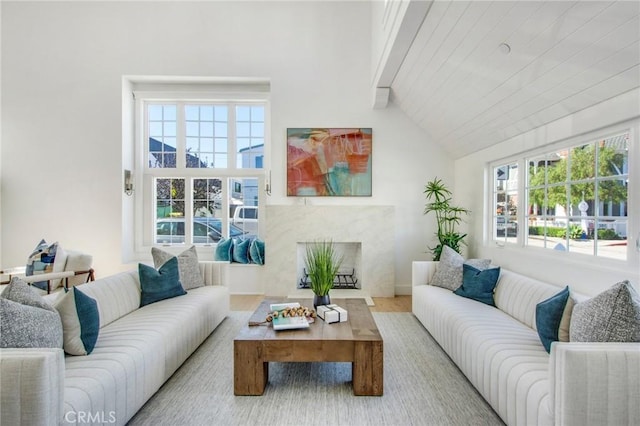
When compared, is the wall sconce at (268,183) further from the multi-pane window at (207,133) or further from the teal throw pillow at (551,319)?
the teal throw pillow at (551,319)

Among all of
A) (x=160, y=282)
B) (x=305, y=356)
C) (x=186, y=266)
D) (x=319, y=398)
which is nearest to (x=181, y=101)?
(x=186, y=266)

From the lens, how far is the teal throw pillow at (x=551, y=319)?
77.7 inches

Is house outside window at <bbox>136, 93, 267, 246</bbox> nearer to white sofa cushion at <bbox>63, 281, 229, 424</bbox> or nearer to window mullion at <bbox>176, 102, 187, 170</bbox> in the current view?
window mullion at <bbox>176, 102, 187, 170</bbox>

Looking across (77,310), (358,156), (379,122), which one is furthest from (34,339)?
(379,122)

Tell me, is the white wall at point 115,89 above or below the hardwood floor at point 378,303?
above

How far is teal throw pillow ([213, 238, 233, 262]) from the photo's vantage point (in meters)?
5.05

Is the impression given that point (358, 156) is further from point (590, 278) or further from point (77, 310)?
point (77, 310)

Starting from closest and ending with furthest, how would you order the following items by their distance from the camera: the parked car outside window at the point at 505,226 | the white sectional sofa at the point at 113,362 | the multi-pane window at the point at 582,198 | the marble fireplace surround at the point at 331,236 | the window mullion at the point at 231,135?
the white sectional sofa at the point at 113,362 → the multi-pane window at the point at 582,198 → the parked car outside window at the point at 505,226 → the marble fireplace surround at the point at 331,236 → the window mullion at the point at 231,135

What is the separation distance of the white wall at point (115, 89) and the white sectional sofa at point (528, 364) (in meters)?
2.26

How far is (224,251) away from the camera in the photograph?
5.05m

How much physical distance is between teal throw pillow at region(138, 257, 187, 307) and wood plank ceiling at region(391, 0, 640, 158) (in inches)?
127

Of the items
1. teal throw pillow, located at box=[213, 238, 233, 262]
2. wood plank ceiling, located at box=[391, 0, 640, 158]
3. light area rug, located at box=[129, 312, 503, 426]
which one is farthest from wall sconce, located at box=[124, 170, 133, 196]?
wood plank ceiling, located at box=[391, 0, 640, 158]

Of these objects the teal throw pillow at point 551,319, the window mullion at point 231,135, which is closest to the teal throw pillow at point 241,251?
the window mullion at point 231,135

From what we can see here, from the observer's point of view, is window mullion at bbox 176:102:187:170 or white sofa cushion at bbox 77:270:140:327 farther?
window mullion at bbox 176:102:187:170
